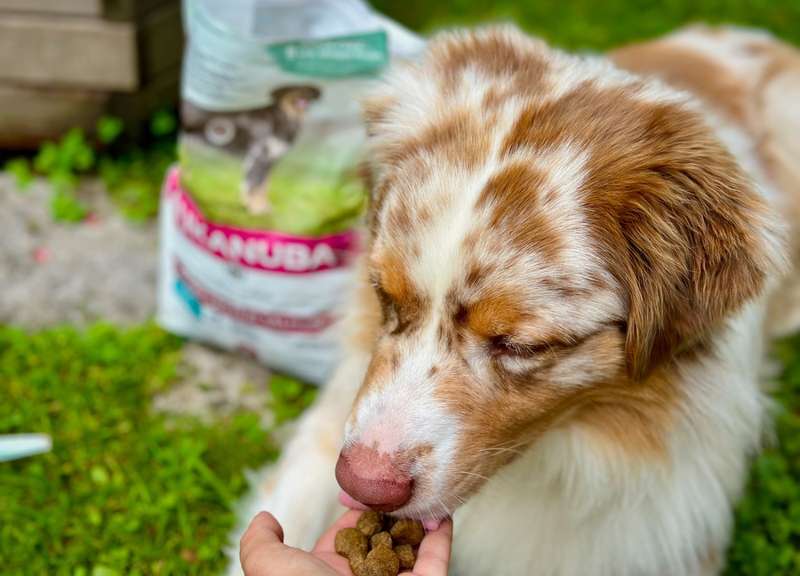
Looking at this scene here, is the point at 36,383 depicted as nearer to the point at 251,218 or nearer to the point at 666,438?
the point at 251,218

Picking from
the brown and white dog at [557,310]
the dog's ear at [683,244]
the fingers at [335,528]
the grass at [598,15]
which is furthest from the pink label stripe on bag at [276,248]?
the grass at [598,15]

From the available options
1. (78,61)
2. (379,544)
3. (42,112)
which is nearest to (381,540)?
(379,544)

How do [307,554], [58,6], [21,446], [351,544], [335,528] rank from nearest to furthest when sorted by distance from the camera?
1. [307,554]
2. [351,544]
3. [335,528]
4. [21,446]
5. [58,6]

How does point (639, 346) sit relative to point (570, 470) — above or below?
above

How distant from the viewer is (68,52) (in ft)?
15.7

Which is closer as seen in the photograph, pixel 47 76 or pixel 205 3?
pixel 205 3

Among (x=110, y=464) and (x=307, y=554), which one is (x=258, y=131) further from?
(x=307, y=554)

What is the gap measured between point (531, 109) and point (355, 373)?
1.13 m

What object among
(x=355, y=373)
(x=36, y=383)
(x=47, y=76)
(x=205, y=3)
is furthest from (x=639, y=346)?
(x=47, y=76)

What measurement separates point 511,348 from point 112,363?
2253mm

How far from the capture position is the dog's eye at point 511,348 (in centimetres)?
237

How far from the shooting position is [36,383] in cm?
386

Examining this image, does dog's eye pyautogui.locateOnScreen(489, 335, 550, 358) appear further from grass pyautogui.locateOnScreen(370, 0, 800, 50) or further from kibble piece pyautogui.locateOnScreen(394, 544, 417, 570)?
grass pyautogui.locateOnScreen(370, 0, 800, 50)

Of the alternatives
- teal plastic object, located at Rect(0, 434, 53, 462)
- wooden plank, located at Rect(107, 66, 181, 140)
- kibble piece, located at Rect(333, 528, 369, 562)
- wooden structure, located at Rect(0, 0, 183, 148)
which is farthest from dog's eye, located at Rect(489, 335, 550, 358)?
wooden plank, located at Rect(107, 66, 181, 140)
